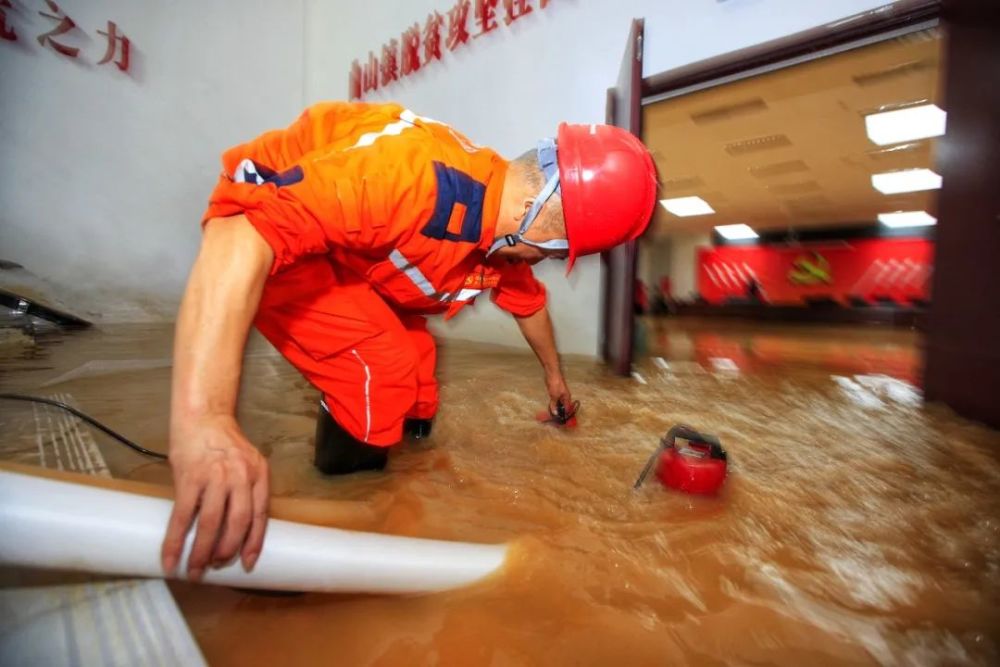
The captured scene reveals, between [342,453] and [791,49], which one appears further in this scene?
[791,49]

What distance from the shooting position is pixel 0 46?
4367 mm

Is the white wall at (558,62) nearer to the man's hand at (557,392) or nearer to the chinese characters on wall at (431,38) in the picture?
the chinese characters on wall at (431,38)

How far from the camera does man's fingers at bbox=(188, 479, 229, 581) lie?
64 centimetres

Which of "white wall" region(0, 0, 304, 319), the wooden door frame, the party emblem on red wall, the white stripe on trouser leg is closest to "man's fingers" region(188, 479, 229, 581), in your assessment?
the white stripe on trouser leg

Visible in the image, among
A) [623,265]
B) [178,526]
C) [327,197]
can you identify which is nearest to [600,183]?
[327,197]

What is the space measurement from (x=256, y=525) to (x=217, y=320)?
1.02 ft

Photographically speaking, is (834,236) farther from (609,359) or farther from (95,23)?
(95,23)

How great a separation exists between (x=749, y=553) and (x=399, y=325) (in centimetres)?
113

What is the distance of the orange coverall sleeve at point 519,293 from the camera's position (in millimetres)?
1689

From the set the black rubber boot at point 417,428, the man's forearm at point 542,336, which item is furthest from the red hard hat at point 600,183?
Answer: the black rubber boot at point 417,428

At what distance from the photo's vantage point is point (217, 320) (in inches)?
29.6

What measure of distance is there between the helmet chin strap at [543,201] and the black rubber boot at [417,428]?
2.79 ft

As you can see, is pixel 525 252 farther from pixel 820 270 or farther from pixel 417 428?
pixel 820 270

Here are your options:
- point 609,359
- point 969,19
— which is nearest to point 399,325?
point 609,359
